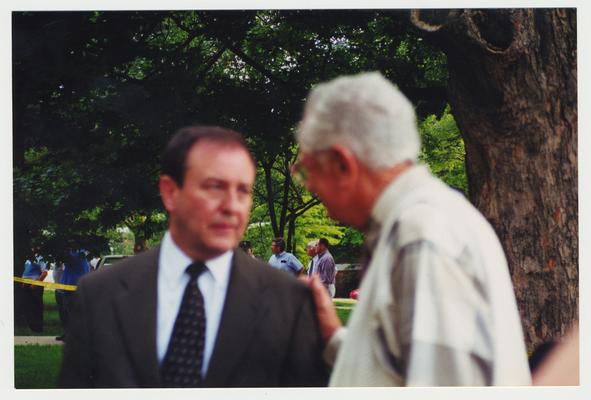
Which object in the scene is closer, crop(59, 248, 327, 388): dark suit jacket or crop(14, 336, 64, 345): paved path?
crop(59, 248, 327, 388): dark suit jacket

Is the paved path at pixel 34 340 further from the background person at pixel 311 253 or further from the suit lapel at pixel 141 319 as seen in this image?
the background person at pixel 311 253

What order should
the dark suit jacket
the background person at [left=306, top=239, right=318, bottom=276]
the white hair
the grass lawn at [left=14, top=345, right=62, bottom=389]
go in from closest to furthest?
the white hair
the dark suit jacket
the grass lawn at [left=14, top=345, right=62, bottom=389]
the background person at [left=306, top=239, right=318, bottom=276]

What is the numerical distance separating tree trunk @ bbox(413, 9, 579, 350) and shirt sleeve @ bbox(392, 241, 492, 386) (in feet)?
8.57

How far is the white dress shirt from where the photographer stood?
282 centimetres

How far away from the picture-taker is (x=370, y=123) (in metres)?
2.22

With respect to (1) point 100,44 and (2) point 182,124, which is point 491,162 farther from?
(1) point 100,44

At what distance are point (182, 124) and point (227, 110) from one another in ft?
1.04

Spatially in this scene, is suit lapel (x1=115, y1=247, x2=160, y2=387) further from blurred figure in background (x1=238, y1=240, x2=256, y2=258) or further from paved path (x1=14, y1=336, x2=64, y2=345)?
paved path (x1=14, y1=336, x2=64, y2=345)

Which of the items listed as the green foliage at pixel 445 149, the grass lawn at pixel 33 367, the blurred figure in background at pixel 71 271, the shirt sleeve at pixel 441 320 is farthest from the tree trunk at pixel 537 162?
the grass lawn at pixel 33 367

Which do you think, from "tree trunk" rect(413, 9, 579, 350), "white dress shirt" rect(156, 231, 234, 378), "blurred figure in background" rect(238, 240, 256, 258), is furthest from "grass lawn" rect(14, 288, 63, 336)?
"tree trunk" rect(413, 9, 579, 350)

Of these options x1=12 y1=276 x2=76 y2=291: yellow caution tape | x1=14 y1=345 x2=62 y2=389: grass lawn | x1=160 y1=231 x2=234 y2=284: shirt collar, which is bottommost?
x1=14 y1=345 x2=62 y2=389: grass lawn

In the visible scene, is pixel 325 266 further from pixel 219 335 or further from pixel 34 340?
pixel 34 340

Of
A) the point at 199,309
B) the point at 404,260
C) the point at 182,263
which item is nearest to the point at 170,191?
the point at 182,263

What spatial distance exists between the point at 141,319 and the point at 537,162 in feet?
9.14
